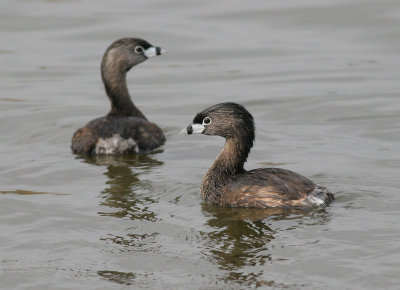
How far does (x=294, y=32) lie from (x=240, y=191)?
10.7 meters

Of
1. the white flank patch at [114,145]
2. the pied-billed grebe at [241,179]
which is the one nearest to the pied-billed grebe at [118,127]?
the white flank patch at [114,145]

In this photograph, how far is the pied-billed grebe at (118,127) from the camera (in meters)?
12.6

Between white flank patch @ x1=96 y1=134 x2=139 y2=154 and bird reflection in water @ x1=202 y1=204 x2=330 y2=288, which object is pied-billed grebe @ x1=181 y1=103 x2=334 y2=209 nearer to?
bird reflection in water @ x1=202 y1=204 x2=330 y2=288

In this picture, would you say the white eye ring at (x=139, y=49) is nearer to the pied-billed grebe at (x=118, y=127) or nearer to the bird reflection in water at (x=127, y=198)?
the pied-billed grebe at (x=118, y=127)

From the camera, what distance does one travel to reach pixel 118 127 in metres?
12.7

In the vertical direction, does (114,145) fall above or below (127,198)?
above

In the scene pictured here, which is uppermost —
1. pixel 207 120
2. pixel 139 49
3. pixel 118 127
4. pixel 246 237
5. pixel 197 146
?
pixel 139 49

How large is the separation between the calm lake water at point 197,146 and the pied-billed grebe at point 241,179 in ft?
0.56

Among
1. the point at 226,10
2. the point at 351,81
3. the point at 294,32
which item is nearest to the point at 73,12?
the point at 226,10

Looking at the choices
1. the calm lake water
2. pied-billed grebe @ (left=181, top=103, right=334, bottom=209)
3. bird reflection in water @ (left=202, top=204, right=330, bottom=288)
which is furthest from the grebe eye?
Answer: bird reflection in water @ (left=202, top=204, right=330, bottom=288)

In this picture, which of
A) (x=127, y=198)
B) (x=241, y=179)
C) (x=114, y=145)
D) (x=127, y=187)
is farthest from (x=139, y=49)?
(x=241, y=179)

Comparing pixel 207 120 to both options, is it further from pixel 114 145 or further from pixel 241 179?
pixel 114 145

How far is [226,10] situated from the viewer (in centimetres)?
2170

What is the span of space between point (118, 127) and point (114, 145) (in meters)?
0.25
